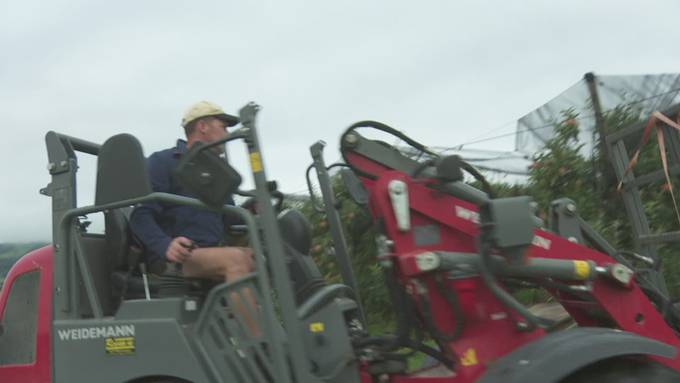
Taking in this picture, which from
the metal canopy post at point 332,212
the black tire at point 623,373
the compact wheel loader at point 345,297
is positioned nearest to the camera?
the black tire at point 623,373

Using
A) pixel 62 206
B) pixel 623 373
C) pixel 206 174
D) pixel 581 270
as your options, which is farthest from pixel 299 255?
pixel 623 373

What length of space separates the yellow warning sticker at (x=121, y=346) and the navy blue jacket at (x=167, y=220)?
49 centimetres

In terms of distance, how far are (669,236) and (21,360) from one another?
3.81 m

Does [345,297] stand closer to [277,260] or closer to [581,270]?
[277,260]

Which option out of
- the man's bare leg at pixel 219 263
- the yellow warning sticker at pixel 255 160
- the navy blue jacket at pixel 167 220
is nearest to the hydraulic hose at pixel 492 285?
the yellow warning sticker at pixel 255 160

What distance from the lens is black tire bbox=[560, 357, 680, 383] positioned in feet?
11.1

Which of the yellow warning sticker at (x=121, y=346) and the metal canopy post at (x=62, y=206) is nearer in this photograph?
the yellow warning sticker at (x=121, y=346)

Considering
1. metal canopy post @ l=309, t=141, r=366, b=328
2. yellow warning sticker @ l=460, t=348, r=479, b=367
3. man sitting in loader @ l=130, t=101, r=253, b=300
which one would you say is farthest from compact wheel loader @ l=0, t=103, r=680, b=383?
metal canopy post @ l=309, t=141, r=366, b=328

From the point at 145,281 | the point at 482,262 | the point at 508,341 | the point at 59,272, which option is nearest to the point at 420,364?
the point at 508,341

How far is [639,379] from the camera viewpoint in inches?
133

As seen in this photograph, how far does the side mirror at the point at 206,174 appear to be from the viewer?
3.46 metres

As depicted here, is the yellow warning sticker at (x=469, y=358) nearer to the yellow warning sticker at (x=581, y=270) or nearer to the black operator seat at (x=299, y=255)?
the yellow warning sticker at (x=581, y=270)

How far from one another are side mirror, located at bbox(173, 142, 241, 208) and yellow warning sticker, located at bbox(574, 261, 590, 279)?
1.64 meters

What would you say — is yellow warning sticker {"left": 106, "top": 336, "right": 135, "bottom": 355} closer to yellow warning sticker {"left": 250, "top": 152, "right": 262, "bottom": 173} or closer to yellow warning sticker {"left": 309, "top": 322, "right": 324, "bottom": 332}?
yellow warning sticker {"left": 309, "top": 322, "right": 324, "bottom": 332}
